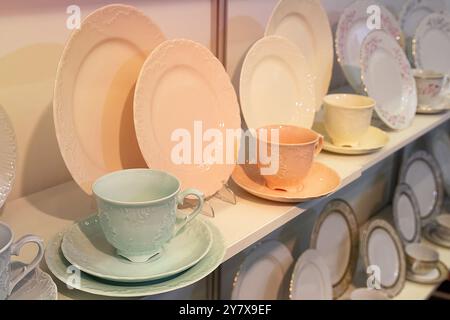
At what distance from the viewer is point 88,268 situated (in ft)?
1.83

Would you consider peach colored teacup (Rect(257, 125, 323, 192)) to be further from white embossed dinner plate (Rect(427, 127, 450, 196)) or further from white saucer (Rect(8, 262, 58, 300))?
white embossed dinner plate (Rect(427, 127, 450, 196))

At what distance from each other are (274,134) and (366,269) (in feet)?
2.57

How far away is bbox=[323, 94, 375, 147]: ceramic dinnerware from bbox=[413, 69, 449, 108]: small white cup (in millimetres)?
287

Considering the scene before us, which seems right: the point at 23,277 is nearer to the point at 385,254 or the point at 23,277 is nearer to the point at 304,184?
the point at 304,184

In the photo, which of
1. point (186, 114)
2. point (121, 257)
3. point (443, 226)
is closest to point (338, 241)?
point (443, 226)

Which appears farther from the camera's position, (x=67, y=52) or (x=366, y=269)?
(x=366, y=269)

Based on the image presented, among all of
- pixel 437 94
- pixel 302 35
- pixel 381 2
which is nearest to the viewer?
pixel 302 35

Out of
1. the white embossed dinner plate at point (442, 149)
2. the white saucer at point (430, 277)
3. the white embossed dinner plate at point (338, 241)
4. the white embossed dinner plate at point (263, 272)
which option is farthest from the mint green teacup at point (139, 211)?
the white embossed dinner plate at point (442, 149)

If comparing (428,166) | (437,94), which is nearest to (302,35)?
(437,94)

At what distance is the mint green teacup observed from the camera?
1.80 ft

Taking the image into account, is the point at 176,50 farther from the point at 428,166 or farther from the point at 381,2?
the point at 428,166

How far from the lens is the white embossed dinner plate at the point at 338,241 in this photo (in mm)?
1345

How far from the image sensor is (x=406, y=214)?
5.40ft

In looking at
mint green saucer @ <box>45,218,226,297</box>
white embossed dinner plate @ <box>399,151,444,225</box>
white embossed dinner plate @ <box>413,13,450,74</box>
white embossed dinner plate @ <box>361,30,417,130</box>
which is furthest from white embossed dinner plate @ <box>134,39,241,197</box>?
white embossed dinner plate @ <box>399,151,444,225</box>
